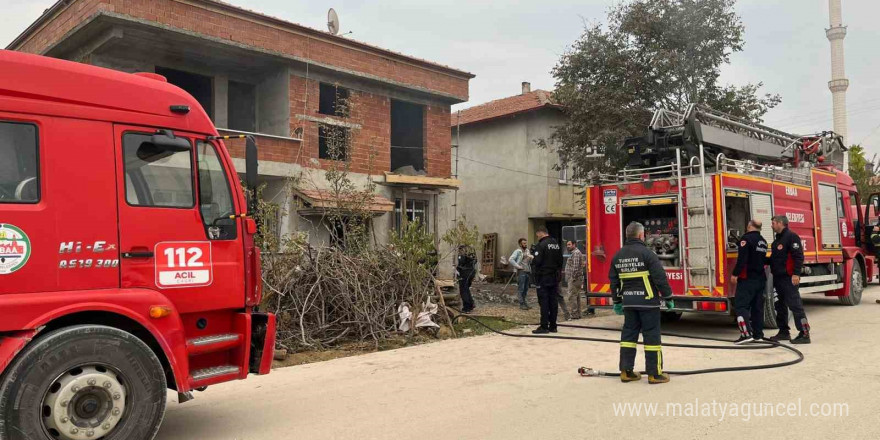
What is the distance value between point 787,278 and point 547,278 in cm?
345

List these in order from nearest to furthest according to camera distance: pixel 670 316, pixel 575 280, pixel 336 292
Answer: pixel 336 292 < pixel 670 316 < pixel 575 280

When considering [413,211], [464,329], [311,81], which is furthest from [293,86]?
[464,329]

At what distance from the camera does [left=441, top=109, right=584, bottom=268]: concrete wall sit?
23.9 meters

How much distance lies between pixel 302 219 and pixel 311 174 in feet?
4.01

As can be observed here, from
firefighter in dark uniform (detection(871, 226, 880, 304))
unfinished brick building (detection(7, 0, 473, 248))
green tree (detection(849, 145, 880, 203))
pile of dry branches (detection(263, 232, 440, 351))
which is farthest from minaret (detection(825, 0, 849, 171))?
pile of dry branches (detection(263, 232, 440, 351))

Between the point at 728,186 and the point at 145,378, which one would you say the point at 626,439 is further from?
the point at 728,186

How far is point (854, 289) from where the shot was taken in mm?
13250

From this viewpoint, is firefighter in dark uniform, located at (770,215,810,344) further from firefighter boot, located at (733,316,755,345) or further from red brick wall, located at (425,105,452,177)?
red brick wall, located at (425,105,452,177)

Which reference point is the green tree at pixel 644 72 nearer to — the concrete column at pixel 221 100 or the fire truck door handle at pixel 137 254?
the concrete column at pixel 221 100

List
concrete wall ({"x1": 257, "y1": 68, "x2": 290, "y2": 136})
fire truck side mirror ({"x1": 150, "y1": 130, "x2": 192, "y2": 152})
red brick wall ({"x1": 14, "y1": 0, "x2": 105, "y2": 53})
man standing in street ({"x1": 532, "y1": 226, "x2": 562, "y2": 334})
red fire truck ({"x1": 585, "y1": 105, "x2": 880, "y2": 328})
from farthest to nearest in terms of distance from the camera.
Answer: concrete wall ({"x1": 257, "y1": 68, "x2": 290, "y2": 136}) < red brick wall ({"x1": 14, "y1": 0, "x2": 105, "y2": 53}) < man standing in street ({"x1": 532, "y1": 226, "x2": 562, "y2": 334}) < red fire truck ({"x1": 585, "y1": 105, "x2": 880, "y2": 328}) < fire truck side mirror ({"x1": 150, "y1": 130, "x2": 192, "y2": 152})

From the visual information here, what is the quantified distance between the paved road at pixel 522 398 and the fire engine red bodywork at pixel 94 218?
3.31 feet

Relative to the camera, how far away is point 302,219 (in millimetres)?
16062

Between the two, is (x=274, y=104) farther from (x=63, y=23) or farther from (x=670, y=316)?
(x=670, y=316)

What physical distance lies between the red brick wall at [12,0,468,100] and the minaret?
33.8 m
